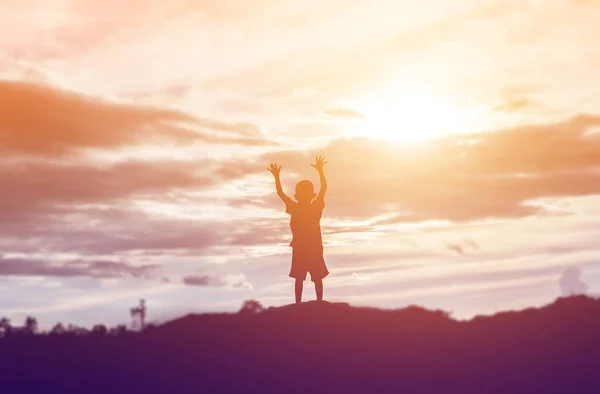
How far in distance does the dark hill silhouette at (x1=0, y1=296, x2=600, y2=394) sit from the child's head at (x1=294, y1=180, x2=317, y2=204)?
5009mm

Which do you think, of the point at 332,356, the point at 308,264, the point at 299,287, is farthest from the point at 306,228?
the point at 332,356

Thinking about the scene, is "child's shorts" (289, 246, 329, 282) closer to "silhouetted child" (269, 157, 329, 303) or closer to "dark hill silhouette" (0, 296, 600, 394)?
"silhouetted child" (269, 157, 329, 303)

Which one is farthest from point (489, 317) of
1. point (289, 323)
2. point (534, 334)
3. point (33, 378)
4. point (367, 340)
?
point (33, 378)

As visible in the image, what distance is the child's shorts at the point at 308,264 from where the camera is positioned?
24.7 meters

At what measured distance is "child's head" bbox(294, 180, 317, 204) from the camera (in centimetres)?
2477

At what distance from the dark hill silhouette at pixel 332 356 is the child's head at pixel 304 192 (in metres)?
5.01

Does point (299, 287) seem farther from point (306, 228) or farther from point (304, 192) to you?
point (304, 192)

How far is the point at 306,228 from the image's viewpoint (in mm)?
24891

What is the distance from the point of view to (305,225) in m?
24.9

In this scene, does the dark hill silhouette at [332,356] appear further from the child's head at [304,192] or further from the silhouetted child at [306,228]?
the child's head at [304,192]

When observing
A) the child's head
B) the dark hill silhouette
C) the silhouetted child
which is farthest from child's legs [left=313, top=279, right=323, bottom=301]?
the dark hill silhouette

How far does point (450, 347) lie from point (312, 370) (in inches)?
134

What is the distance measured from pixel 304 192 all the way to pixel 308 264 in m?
2.30

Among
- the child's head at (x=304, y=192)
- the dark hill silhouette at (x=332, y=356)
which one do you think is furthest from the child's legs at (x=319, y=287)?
the dark hill silhouette at (x=332, y=356)
